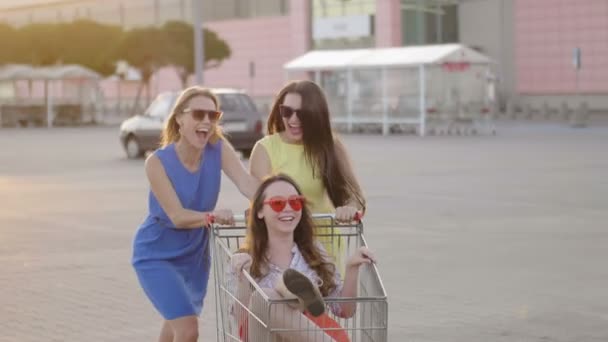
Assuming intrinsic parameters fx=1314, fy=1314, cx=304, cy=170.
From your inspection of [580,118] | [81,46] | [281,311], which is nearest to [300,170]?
[281,311]

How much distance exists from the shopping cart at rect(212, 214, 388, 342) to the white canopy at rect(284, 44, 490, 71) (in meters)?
35.5

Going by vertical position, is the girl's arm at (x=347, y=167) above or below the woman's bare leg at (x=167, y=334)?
above

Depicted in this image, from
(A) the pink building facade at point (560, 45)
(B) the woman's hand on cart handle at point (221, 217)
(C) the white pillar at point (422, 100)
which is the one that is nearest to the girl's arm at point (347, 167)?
(B) the woman's hand on cart handle at point (221, 217)

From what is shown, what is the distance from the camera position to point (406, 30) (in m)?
69.1

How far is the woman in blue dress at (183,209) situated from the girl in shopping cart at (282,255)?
1.18 ft

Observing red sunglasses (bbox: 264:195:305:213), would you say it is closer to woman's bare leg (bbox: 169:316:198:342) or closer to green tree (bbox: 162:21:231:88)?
woman's bare leg (bbox: 169:316:198:342)

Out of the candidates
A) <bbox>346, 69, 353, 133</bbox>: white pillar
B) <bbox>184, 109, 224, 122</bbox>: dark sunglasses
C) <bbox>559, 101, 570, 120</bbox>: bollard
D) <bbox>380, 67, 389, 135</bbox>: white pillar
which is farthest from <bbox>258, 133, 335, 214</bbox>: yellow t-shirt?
<bbox>559, 101, 570, 120</bbox>: bollard

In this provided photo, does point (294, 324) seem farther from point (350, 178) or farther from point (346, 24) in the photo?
point (346, 24)

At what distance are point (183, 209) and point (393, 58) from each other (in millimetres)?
37486

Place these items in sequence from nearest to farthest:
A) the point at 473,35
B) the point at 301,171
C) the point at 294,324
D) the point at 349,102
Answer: the point at 294,324
the point at 301,171
the point at 349,102
the point at 473,35

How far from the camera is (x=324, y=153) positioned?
5.58m

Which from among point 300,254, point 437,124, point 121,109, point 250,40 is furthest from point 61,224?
point 121,109

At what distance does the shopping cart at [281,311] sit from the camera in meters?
4.35

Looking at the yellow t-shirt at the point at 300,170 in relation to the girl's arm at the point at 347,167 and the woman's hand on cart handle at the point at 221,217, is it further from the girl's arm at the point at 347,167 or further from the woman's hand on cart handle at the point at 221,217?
the woman's hand on cart handle at the point at 221,217
